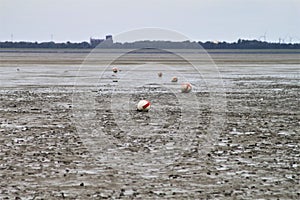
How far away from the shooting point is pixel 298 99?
1142 inches

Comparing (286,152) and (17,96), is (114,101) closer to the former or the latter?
(17,96)

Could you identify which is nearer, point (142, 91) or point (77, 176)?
point (77, 176)

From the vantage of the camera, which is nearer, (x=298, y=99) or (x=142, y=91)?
(x=298, y=99)

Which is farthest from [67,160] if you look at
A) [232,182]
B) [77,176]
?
[232,182]

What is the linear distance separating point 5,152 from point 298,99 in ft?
59.8

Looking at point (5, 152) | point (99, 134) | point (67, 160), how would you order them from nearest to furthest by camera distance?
point (67, 160) → point (5, 152) → point (99, 134)

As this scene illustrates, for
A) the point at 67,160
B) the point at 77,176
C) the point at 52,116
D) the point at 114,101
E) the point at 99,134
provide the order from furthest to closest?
the point at 114,101
the point at 52,116
the point at 99,134
the point at 67,160
the point at 77,176

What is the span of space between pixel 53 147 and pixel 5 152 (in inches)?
49.8

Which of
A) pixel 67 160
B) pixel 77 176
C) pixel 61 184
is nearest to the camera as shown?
pixel 61 184

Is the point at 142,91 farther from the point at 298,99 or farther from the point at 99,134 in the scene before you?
the point at 99,134

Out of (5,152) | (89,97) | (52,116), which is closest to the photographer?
(5,152)

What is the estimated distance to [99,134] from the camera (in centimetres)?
1727

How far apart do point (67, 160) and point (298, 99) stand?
18.2m

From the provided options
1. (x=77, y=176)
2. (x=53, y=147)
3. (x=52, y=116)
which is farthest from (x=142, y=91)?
(x=77, y=176)
